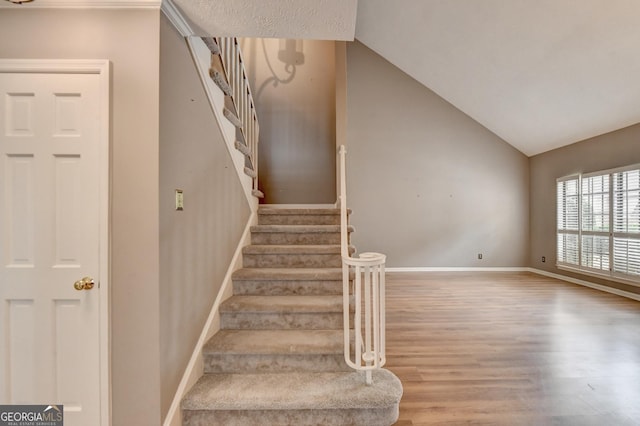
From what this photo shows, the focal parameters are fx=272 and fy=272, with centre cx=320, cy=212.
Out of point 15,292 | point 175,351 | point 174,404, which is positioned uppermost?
point 15,292

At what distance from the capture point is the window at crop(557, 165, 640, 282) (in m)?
3.78

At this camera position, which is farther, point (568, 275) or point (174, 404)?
point (568, 275)

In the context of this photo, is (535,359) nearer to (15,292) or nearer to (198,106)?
(198,106)

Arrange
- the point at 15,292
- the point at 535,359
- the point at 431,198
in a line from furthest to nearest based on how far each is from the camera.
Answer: the point at 431,198
the point at 535,359
the point at 15,292

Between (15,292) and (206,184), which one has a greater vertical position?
(206,184)

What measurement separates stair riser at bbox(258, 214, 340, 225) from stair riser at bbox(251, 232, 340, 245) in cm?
33

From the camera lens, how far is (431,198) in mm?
5609

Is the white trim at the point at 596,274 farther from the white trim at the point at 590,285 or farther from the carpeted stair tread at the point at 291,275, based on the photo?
the carpeted stair tread at the point at 291,275

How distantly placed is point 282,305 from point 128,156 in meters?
1.40

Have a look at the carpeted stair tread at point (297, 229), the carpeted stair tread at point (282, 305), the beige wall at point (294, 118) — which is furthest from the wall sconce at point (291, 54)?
the carpeted stair tread at point (282, 305)

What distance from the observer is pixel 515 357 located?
90.2 inches

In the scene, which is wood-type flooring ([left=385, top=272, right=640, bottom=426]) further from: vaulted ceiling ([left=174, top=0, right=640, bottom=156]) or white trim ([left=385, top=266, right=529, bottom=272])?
vaulted ceiling ([left=174, top=0, right=640, bottom=156])

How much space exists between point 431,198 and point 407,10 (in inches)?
130

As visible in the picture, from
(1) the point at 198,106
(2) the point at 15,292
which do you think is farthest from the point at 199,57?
(2) the point at 15,292
